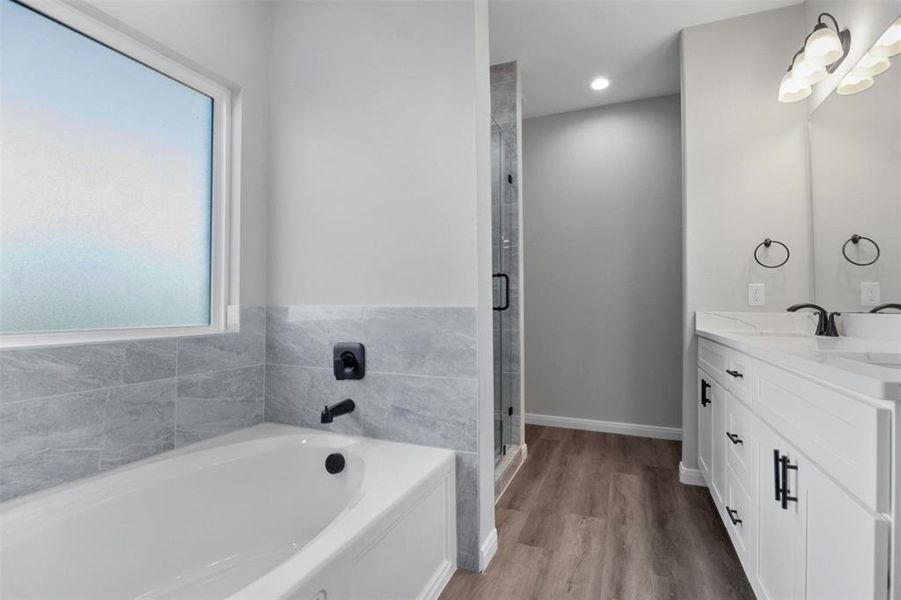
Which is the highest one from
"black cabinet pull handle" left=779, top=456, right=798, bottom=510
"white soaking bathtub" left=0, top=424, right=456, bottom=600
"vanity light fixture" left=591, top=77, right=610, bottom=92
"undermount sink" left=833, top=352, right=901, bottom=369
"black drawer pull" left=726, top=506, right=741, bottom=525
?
"vanity light fixture" left=591, top=77, right=610, bottom=92

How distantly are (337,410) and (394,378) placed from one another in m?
0.26

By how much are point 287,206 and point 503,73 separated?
1.78 meters

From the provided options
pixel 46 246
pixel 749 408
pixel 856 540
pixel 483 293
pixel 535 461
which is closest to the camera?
pixel 856 540

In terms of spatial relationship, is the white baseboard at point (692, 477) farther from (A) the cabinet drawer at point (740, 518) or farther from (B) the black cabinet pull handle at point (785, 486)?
(B) the black cabinet pull handle at point (785, 486)

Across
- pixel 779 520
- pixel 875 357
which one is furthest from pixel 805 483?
pixel 875 357

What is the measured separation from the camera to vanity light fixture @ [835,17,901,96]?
1.51 metres

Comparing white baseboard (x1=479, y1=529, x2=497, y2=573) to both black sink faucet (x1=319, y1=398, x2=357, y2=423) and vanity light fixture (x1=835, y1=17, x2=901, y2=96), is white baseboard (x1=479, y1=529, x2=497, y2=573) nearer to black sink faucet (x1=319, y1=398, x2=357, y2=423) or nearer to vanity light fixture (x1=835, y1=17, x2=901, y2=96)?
black sink faucet (x1=319, y1=398, x2=357, y2=423)

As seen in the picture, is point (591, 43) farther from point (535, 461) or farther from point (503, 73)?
point (535, 461)

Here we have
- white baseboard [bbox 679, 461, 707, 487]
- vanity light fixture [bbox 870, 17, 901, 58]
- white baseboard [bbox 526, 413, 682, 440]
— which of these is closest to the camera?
vanity light fixture [bbox 870, 17, 901, 58]

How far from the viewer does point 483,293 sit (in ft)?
5.50

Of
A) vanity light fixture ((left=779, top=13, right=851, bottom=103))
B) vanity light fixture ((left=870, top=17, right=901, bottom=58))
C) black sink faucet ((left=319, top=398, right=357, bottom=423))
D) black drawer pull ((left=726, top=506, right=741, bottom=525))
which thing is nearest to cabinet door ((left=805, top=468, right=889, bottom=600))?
black drawer pull ((left=726, top=506, right=741, bottom=525))

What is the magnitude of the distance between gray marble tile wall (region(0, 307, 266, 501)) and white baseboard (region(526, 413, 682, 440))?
240 cm

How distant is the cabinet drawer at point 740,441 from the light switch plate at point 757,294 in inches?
35.4

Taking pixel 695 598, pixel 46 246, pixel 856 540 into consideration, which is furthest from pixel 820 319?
pixel 46 246
